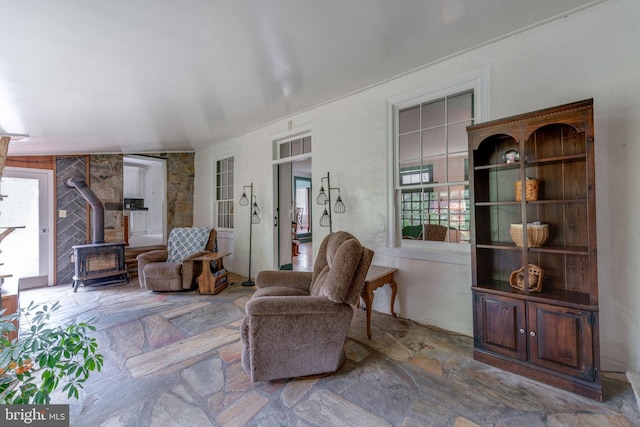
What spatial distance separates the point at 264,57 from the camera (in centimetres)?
241

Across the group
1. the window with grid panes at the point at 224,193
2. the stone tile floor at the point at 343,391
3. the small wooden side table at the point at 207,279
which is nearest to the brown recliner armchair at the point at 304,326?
the stone tile floor at the point at 343,391

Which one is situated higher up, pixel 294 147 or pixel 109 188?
pixel 294 147

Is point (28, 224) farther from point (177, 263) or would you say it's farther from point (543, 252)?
point (543, 252)

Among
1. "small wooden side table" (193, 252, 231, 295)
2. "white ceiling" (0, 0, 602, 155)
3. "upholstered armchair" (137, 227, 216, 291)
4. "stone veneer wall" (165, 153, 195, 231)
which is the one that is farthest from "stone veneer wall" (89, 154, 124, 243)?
"small wooden side table" (193, 252, 231, 295)

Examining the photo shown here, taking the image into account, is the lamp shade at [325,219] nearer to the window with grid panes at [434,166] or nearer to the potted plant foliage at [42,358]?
the window with grid panes at [434,166]

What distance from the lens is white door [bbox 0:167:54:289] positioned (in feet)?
13.8

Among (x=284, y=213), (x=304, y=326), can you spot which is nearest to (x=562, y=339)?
(x=304, y=326)

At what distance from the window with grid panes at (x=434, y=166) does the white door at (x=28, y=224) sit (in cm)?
567

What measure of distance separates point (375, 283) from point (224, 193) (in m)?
3.99

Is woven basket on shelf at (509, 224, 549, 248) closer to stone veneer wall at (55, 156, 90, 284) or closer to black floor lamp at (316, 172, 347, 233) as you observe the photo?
black floor lamp at (316, 172, 347, 233)

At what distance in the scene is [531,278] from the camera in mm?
2059

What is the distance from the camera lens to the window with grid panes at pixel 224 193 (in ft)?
17.8

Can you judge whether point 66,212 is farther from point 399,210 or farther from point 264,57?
point 399,210

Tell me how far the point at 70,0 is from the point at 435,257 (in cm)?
339
